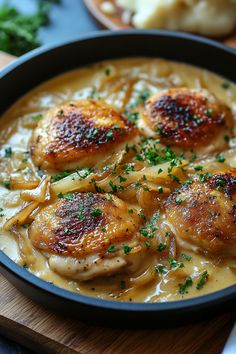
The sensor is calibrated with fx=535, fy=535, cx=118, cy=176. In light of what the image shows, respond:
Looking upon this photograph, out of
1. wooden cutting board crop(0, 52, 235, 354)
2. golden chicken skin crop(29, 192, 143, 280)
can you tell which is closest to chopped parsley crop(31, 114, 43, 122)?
golden chicken skin crop(29, 192, 143, 280)

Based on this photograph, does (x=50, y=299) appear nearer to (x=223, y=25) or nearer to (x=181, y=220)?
(x=181, y=220)

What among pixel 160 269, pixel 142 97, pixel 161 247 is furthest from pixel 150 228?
pixel 142 97

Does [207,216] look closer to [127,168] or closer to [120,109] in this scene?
[127,168]

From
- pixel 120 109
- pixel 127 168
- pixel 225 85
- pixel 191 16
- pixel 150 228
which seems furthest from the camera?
pixel 191 16

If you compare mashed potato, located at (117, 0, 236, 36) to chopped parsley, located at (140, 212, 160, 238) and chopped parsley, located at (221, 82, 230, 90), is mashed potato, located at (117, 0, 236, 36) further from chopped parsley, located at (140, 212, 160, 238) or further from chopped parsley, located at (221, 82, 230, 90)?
chopped parsley, located at (140, 212, 160, 238)

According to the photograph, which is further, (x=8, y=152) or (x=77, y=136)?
(x=8, y=152)

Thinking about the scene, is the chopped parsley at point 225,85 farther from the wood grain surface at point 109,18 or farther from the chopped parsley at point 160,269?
the chopped parsley at point 160,269

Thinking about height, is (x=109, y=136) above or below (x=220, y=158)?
above
